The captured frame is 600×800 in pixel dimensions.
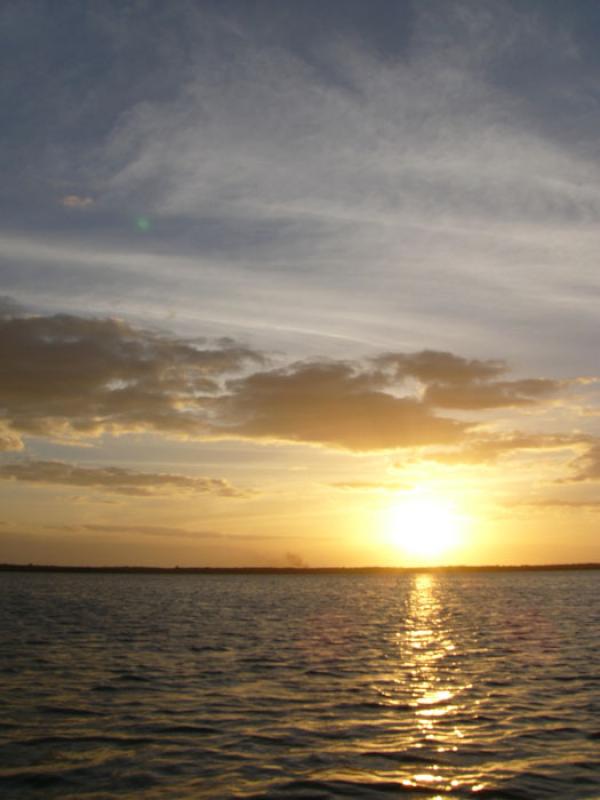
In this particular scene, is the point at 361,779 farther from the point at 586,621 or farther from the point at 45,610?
the point at 45,610

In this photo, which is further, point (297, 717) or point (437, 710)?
point (437, 710)

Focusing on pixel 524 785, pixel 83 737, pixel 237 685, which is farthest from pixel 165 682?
pixel 524 785

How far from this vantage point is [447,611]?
10112 centimetres

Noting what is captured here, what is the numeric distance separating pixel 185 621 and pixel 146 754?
55976 mm

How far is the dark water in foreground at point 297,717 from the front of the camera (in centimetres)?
2133

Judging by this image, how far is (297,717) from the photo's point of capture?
29.3 metres

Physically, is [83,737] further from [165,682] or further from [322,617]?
[322,617]

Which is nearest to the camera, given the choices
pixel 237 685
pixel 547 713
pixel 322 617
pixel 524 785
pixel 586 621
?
pixel 524 785

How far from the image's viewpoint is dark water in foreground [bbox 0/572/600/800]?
2133cm

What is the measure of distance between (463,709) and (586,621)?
173ft

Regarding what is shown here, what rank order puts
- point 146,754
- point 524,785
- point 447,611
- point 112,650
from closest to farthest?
point 524,785, point 146,754, point 112,650, point 447,611

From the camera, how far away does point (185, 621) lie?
78375mm

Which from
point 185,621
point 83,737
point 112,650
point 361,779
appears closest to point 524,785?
point 361,779

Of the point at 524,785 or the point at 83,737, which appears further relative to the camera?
the point at 83,737
